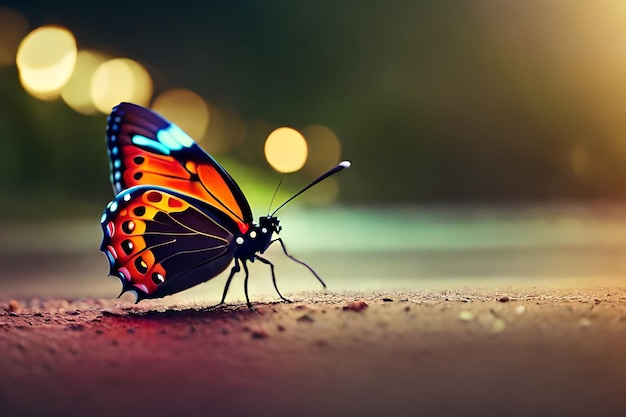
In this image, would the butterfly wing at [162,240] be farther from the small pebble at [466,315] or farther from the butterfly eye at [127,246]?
the small pebble at [466,315]

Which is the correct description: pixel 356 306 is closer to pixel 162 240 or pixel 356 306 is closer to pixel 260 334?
pixel 260 334

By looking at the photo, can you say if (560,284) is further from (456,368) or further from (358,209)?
(358,209)

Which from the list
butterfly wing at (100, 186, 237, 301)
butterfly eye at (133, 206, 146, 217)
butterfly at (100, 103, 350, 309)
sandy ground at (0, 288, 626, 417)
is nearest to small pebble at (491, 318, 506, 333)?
sandy ground at (0, 288, 626, 417)

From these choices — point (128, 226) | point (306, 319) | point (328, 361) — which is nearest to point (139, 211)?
point (128, 226)

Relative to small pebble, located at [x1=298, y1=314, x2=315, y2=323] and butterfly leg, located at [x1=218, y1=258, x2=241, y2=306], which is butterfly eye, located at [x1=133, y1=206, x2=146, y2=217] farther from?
small pebble, located at [x1=298, y1=314, x2=315, y2=323]

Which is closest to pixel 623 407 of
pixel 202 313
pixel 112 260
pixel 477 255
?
pixel 202 313

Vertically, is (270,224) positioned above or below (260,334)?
above

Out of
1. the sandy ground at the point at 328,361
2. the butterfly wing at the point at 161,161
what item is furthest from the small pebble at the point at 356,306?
the butterfly wing at the point at 161,161
